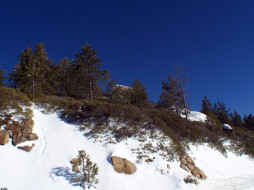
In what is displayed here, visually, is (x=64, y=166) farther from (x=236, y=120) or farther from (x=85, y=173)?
(x=236, y=120)

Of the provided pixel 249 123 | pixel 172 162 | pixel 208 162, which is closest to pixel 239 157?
pixel 208 162

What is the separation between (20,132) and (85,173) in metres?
5.01

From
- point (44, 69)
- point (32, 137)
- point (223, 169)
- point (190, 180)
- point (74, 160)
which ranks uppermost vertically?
point (44, 69)

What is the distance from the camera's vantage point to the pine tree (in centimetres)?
613

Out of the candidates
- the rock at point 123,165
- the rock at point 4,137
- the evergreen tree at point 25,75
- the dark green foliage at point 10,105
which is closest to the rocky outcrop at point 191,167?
the rock at point 123,165

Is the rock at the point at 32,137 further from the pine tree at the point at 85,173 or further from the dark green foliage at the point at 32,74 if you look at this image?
the dark green foliage at the point at 32,74

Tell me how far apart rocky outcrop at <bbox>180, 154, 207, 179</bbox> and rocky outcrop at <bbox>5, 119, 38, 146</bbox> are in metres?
9.77

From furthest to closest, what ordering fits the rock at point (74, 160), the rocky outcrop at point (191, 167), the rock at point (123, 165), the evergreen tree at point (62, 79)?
the evergreen tree at point (62, 79) → the rocky outcrop at point (191, 167) → the rock at point (123, 165) → the rock at point (74, 160)

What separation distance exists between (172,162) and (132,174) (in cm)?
306

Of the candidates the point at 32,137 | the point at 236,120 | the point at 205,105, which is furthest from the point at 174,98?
the point at 236,120

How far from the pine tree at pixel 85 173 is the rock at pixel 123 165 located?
126 centimetres

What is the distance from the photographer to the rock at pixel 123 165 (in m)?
7.37

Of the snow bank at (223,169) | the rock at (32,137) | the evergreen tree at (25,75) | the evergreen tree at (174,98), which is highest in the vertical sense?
the evergreen tree at (25,75)

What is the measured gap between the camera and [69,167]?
6.83 metres
